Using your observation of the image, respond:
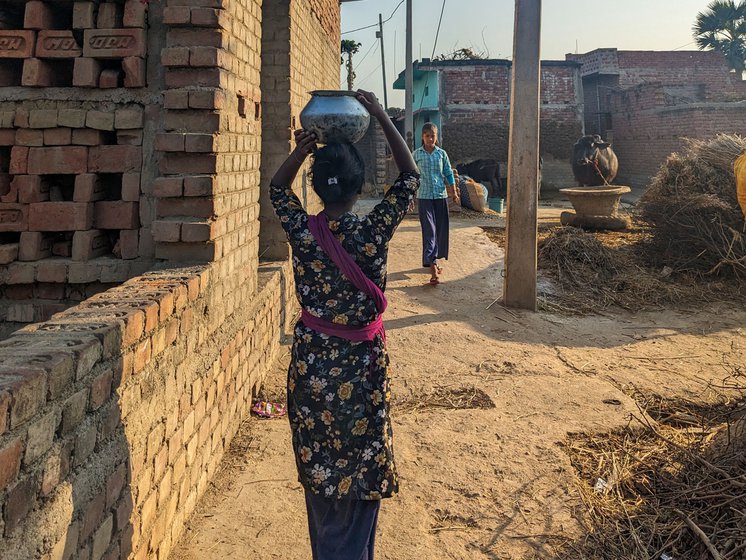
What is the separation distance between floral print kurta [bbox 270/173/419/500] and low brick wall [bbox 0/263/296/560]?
577 mm

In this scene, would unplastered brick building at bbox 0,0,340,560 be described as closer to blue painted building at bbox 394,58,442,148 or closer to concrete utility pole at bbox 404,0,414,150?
concrete utility pole at bbox 404,0,414,150

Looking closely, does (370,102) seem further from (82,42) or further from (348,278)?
(82,42)

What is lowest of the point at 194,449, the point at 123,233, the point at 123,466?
the point at 194,449

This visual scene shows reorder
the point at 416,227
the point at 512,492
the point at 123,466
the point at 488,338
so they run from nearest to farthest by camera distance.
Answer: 1. the point at 123,466
2. the point at 512,492
3. the point at 488,338
4. the point at 416,227

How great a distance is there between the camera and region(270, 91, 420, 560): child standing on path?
2014mm

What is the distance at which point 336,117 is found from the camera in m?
2.30

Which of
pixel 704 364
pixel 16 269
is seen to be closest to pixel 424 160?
pixel 704 364

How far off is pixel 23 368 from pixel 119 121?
1.92m

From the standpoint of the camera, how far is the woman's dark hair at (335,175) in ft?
6.67

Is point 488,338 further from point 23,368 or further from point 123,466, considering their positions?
point 23,368

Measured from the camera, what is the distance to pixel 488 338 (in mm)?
5266

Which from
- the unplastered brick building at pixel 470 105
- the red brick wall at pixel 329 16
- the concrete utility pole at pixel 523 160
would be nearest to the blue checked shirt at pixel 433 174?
the concrete utility pole at pixel 523 160

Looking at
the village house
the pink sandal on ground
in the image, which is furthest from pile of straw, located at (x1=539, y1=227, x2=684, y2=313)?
the village house

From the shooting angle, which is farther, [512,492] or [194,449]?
[512,492]
